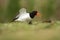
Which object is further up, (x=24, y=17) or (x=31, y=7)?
(x=31, y=7)

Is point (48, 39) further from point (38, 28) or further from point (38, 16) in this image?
point (38, 16)

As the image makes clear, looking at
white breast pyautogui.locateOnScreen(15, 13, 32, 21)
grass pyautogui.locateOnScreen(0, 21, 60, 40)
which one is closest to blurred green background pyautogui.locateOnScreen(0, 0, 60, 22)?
white breast pyautogui.locateOnScreen(15, 13, 32, 21)

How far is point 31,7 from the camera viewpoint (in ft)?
18.2

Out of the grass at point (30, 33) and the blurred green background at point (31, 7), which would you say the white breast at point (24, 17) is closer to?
the grass at point (30, 33)

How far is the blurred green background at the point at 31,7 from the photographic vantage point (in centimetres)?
554

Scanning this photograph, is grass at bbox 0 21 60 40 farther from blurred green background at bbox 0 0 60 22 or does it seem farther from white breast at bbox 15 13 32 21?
blurred green background at bbox 0 0 60 22

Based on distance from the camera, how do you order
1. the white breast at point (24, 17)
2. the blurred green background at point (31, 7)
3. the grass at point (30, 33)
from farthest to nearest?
the blurred green background at point (31, 7) → the white breast at point (24, 17) → the grass at point (30, 33)

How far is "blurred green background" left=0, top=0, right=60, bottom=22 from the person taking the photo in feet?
18.2

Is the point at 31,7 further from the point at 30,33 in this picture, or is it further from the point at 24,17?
the point at 30,33

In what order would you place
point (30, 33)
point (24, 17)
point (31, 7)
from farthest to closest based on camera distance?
point (31, 7) < point (24, 17) < point (30, 33)

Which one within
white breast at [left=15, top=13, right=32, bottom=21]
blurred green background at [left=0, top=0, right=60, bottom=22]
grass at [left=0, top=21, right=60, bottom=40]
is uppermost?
blurred green background at [left=0, top=0, right=60, bottom=22]

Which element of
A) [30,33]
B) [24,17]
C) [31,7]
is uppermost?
[31,7]

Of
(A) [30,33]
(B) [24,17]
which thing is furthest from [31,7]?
(A) [30,33]

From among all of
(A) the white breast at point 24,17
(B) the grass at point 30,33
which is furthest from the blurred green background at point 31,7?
(B) the grass at point 30,33
